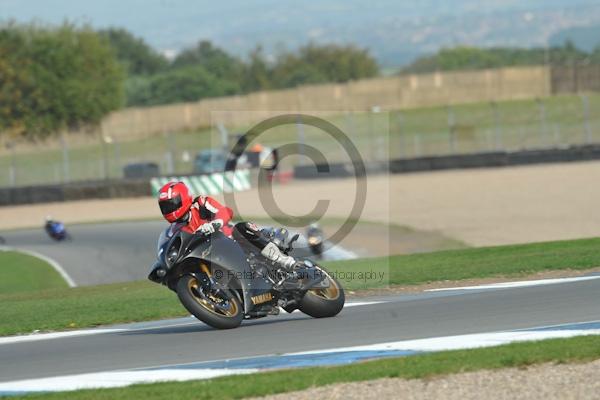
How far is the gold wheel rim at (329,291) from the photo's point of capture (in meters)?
10.8

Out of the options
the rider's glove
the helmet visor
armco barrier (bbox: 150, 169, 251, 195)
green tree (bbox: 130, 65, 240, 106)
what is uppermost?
green tree (bbox: 130, 65, 240, 106)

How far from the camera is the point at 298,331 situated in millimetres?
10398

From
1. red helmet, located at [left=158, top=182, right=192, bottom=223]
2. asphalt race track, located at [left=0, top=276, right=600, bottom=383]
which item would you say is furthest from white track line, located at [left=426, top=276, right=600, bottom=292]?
red helmet, located at [left=158, top=182, right=192, bottom=223]

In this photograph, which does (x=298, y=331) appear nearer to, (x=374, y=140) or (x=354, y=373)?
(x=354, y=373)

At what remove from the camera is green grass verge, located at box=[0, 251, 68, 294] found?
22.1m

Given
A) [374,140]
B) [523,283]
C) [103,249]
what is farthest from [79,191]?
[523,283]

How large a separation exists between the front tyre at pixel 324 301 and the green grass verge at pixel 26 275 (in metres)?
11.8

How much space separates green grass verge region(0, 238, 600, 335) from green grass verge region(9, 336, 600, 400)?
13.6 feet

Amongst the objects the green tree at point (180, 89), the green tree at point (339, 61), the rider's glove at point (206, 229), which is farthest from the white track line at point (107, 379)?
the green tree at point (339, 61)

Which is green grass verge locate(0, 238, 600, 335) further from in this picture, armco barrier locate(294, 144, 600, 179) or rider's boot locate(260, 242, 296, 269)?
armco barrier locate(294, 144, 600, 179)

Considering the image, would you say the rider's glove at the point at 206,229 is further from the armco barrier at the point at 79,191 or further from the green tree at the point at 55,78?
the green tree at the point at 55,78

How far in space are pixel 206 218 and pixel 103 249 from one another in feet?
59.4

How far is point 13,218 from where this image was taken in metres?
38.8

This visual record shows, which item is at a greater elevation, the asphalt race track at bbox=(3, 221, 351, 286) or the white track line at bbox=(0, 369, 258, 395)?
the white track line at bbox=(0, 369, 258, 395)
